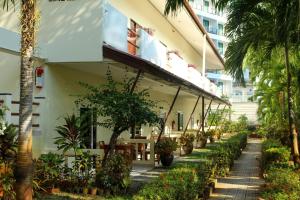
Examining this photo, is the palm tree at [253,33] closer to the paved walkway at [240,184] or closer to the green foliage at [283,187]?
the paved walkway at [240,184]

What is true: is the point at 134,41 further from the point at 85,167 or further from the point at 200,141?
the point at 200,141

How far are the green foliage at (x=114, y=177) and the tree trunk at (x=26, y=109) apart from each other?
2951 mm

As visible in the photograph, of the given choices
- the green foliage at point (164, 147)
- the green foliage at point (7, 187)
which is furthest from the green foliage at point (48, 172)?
the green foliage at point (164, 147)

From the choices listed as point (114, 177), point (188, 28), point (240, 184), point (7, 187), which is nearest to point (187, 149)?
point (240, 184)

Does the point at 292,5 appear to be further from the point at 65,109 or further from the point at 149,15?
the point at 149,15

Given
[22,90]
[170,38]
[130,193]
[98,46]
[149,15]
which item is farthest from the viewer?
[170,38]

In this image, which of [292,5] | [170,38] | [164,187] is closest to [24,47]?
[164,187]

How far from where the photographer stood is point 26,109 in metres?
7.80

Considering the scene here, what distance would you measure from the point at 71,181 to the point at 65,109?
175 inches

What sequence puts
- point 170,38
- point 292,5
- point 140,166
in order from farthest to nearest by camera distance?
point 170,38 → point 140,166 → point 292,5

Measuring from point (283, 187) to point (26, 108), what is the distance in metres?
4.55

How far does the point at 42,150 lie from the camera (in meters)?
13.6

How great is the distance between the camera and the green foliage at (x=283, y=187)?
7598 millimetres

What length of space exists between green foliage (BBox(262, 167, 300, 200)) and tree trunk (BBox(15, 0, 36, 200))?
3.90 meters
